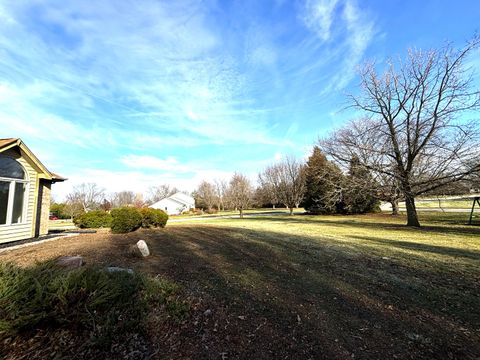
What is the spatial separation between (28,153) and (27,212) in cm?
242

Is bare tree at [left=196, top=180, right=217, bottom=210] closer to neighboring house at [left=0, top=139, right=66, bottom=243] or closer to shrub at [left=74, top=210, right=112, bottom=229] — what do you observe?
shrub at [left=74, top=210, right=112, bottom=229]

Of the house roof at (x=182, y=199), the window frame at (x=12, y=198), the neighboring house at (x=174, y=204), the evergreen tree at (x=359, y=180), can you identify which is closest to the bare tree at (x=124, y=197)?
the neighboring house at (x=174, y=204)

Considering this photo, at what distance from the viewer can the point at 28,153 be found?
9.73 metres

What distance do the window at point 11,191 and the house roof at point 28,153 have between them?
1.58 feet

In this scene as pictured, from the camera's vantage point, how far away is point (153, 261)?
221 inches

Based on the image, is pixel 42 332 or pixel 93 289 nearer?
pixel 42 332

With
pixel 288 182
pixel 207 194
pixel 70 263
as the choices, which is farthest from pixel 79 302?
pixel 207 194

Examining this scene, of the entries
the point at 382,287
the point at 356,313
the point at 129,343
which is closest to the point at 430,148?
the point at 382,287

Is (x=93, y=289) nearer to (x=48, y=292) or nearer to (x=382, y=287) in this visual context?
(x=48, y=292)

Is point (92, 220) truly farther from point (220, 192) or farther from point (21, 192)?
point (220, 192)

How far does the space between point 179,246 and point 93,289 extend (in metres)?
4.25

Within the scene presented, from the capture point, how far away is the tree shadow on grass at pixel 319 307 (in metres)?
2.79

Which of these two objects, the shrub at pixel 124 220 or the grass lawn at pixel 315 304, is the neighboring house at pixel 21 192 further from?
the grass lawn at pixel 315 304

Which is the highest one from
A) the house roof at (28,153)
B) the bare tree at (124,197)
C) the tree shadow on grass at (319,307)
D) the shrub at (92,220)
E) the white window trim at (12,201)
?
the bare tree at (124,197)
